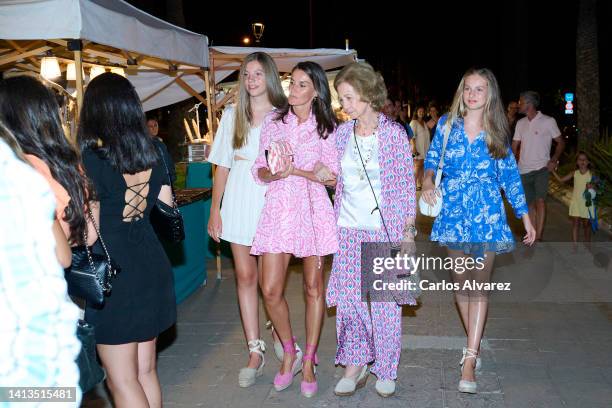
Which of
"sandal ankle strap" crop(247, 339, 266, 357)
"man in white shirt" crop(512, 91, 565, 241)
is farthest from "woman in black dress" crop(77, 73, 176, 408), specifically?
"man in white shirt" crop(512, 91, 565, 241)

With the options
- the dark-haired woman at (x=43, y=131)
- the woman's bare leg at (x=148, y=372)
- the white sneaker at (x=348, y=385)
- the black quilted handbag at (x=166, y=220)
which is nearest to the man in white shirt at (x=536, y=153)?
the white sneaker at (x=348, y=385)

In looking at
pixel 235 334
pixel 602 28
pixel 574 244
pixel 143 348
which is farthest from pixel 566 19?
pixel 143 348

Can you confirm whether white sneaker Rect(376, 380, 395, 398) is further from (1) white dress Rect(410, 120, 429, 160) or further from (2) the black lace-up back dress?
(1) white dress Rect(410, 120, 429, 160)

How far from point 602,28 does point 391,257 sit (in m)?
25.6

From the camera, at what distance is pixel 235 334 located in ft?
19.4

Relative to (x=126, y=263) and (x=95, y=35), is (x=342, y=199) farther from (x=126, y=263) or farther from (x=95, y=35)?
→ (x=95, y=35)

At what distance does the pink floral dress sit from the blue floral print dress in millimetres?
775

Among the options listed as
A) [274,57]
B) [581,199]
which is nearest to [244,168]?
[581,199]

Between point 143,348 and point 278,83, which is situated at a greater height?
point 278,83

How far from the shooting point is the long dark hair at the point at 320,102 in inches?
176

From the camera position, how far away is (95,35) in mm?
5008

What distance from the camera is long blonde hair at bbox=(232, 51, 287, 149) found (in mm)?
4645

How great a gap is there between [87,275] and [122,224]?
1.21ft

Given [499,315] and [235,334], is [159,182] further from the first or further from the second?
[499,315]
